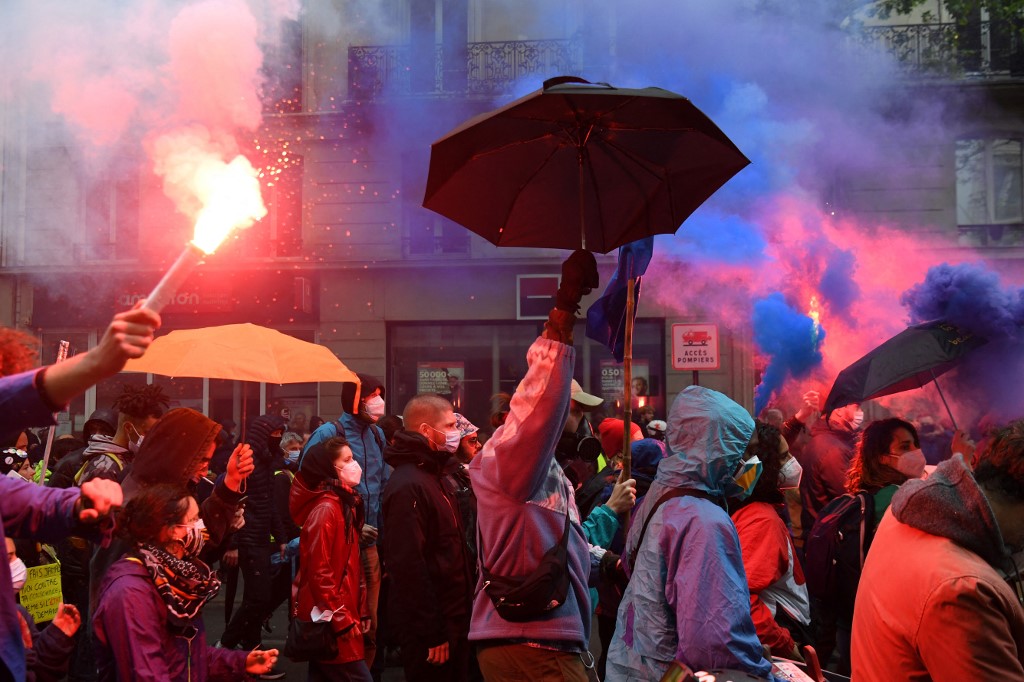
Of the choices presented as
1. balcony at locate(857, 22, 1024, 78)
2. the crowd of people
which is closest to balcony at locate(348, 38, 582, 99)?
balcony at locate(857, 22, 1024, 78)

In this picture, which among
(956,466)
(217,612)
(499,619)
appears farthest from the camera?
(217,612)

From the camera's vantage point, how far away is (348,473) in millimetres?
5113

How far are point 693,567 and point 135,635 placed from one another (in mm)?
2005

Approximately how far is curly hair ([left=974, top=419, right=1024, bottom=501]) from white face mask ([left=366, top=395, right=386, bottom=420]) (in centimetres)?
501

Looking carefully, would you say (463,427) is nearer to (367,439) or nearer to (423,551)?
(367,439)

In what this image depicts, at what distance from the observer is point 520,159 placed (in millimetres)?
3707

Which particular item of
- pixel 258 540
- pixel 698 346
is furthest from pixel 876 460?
pixel 698 346

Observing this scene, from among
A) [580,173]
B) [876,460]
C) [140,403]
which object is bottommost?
[876,460]

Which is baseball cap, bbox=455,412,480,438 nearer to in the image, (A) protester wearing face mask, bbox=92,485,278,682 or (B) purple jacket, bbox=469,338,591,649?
(A) protester wearing face mask, bbox=92,485,278,682

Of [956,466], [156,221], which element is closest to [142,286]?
[156,221]

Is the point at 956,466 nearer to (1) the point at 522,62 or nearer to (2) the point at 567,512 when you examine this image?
(2) the point at 567,512

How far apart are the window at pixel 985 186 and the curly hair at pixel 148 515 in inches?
642

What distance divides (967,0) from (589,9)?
6561 millimetres

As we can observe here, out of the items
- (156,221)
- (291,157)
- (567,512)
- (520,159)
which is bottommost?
(567,512)
